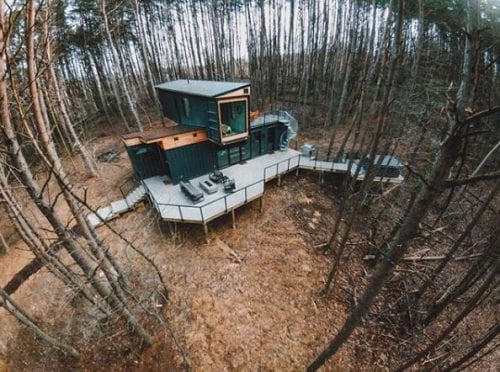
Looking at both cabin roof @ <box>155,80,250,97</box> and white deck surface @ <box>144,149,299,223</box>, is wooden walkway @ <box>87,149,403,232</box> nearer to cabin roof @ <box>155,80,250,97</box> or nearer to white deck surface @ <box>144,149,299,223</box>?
white deck surface @ <box>144,149,299,223</box>

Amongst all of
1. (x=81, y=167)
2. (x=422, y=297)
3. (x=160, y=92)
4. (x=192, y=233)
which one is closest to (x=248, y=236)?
(x=192, y=233)

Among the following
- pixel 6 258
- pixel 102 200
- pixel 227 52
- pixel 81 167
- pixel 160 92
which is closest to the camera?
pixel 6 258

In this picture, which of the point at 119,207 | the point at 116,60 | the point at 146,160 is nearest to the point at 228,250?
the point at 119,207

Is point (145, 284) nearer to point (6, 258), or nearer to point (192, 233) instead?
point (192, 233)

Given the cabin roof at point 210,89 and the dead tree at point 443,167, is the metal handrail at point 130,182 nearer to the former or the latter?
the cabin roof at point 210,89

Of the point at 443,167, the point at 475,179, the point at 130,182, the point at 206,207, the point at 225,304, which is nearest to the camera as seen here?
the point at 475,179

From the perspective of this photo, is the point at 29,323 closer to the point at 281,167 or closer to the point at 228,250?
the point at 228,250

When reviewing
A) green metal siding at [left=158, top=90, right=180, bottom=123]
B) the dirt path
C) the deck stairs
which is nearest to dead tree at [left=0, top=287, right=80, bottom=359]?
the dirt path
